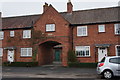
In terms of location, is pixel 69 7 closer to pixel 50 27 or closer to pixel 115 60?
pixel 50 27

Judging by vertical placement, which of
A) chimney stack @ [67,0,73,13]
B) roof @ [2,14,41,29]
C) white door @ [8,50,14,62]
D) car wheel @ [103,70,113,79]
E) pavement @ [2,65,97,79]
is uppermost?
chimney stack @ [67,0,73,13]

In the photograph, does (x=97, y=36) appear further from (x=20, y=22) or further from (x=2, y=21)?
(x=2, y=21)

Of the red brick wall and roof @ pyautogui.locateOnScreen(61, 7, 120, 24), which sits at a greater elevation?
roof @ pyautogui.locateOnScreen(61, 7, 120, 24)

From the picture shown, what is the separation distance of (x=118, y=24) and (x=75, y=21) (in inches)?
242

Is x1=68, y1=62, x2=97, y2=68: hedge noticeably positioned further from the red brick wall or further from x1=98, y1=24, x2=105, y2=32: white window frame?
x1=98, y1=24, x2=105, y2=32: white window frame

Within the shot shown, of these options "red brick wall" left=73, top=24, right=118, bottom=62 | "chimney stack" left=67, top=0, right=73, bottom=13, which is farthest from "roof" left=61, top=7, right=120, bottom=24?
"red brick wall" left=73, top=24, right=118, bottom=62

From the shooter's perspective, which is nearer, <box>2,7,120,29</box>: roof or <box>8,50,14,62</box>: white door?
<box>2,7,120,29</box>: roof

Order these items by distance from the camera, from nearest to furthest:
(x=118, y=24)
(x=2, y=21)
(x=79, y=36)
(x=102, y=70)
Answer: (x=102, y=70) < (x=118, y=24) < (x=79, y=36) < (x=2, y=21)

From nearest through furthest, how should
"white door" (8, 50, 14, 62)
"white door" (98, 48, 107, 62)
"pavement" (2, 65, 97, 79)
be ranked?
"pavement" (2, 65, 97, 79) → "white door" (98, 48, 107, 62) → "white door" (8, 50, 14, 62)

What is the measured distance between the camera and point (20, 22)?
1100 inches

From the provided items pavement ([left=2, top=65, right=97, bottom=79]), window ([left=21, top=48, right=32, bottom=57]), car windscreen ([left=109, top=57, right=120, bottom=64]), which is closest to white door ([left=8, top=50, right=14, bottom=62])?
window ([left=21, top=48, right=32, bottom=57])

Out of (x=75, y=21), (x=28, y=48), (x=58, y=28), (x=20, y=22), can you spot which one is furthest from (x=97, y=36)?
(x=20, y=22)

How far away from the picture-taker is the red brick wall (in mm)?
22125

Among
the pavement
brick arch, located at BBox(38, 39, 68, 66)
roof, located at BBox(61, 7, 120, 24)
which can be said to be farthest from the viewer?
roof, located at BBox(61, 7, 120, 24)
